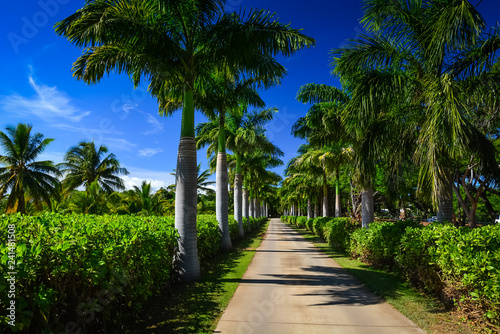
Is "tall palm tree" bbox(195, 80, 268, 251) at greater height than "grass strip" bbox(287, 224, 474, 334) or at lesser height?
greater

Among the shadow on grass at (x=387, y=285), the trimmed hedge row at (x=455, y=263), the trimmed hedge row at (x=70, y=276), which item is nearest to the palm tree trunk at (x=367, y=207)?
the shadow on grass at (x=387, y=285)

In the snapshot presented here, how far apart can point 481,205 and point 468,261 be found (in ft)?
122

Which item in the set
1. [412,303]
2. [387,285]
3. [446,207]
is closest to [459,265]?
→ [412,303]

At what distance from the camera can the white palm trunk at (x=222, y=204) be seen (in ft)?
44.9

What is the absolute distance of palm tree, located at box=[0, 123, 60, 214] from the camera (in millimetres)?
21625

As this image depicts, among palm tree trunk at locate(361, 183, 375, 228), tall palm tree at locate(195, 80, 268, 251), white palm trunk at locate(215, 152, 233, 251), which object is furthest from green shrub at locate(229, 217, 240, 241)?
palm tree trunk at locate(361, 183, 375, 228)

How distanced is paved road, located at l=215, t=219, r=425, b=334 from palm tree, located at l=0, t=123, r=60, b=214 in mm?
21280

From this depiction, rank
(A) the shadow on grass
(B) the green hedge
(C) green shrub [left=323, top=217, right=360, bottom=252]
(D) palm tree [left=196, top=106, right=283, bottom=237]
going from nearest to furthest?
→ (B) the green hedge, (A) the shadow on grass, (C) green shrub [left=323, top=217, right=360, bottom=252], (D) palm tree [left=196, top=106, right=283, bottom=237]

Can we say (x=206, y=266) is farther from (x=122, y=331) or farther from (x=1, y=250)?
(x=1, y=250)

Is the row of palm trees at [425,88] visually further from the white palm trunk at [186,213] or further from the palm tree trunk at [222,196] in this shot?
the palm tree trunk at [222,196]

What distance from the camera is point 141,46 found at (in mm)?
7582

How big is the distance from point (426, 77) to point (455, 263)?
206 inches

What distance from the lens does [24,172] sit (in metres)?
22.5

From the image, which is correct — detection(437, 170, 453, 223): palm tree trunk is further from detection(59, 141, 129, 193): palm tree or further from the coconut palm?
detection(59, 141, 129, 193): palm tree
